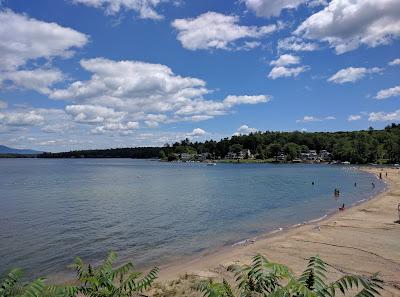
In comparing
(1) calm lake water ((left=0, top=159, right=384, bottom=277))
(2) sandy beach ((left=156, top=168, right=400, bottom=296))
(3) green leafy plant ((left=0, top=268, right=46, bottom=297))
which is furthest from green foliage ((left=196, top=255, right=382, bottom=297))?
(1) calm lake water ((left=0, top=159, right=384, bottom=277))

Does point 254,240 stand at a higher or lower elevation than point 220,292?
lower

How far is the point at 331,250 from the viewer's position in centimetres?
2859

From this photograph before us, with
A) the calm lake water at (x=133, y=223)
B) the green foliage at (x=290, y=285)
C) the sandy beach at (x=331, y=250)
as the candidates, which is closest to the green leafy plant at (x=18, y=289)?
the green foliage at (x=290, y=285)

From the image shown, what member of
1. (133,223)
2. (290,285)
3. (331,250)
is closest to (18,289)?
(290,285)

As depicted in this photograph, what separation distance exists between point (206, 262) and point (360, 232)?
1590 cm

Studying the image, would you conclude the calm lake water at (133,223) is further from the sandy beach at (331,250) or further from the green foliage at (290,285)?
the green foliage at (290,285)

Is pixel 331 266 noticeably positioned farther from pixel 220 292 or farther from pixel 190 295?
pixel 220 292

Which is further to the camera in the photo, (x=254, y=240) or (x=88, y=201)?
(x=88, y=201)

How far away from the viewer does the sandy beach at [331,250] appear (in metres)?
23.7

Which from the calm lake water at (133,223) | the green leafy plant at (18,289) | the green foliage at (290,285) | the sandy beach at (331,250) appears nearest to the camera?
the green foliage at (290,285)

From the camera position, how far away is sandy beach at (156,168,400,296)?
23672 mm

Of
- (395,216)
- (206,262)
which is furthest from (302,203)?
(206,262)

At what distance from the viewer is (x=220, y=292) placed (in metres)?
7.15

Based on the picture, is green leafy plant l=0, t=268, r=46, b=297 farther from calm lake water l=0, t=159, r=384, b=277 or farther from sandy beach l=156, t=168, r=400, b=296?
calm lake water l=0, t=159, r=384, b=277
